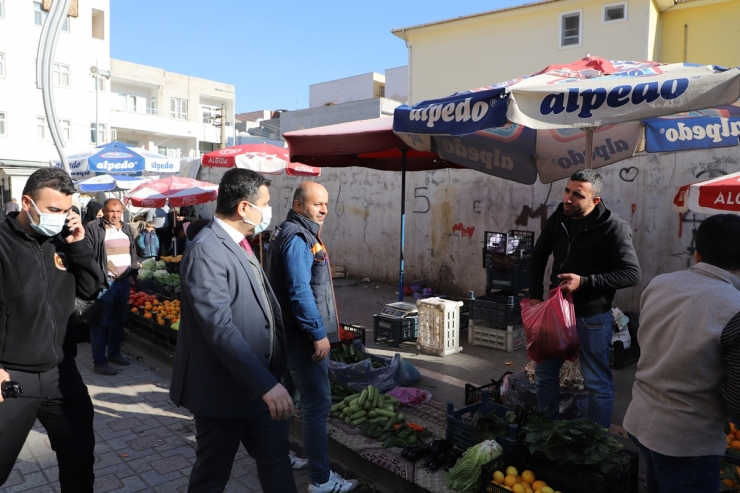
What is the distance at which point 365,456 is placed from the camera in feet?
13.4

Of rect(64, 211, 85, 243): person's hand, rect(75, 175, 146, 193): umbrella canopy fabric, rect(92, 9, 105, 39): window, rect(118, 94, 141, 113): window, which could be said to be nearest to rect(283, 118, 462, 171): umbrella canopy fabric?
rect(64, 211, 85, 243): person's hand

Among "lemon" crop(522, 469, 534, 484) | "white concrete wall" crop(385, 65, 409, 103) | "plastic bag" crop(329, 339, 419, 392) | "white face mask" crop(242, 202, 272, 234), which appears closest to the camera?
"white face mask" crop(242, 202, 272, 234)

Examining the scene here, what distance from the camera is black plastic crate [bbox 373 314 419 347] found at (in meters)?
7.19

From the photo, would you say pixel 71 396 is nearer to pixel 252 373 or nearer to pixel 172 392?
pixel 172 392

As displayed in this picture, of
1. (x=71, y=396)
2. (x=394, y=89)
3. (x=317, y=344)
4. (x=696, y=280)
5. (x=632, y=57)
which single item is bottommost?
(x=71, y=396)

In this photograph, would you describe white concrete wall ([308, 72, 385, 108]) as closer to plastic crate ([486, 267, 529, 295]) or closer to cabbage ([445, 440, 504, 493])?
plastic crate ([486, 267, 529, 295])

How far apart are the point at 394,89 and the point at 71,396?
43.0m

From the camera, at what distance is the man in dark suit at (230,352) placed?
2443 millimetres

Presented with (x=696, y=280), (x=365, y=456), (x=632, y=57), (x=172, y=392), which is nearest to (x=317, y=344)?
(x=172, y=392)

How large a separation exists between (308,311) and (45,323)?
55.6 inches

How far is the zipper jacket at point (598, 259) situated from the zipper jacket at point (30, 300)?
126 inches

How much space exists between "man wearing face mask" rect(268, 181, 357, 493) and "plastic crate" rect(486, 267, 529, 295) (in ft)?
14.3

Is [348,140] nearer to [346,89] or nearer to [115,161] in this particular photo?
[115,161]

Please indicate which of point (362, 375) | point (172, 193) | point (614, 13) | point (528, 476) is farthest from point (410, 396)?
point (614, 13)
